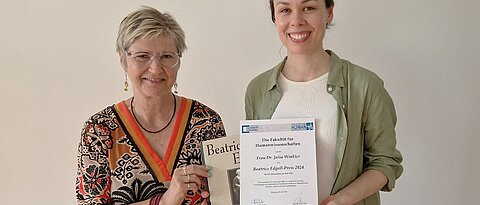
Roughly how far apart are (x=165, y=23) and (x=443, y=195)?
3.53 feet

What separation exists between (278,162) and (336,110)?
0.57ft

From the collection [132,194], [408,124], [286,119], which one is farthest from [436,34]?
[132,194]

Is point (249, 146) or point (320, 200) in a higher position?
point (249, 146)

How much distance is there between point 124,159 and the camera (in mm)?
1398

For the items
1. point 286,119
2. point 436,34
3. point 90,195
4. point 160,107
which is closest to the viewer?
point 286,119

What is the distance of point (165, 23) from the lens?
1.40 meters

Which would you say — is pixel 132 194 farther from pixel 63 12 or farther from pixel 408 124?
pixel 408 124

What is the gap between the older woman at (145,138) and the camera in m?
1.37

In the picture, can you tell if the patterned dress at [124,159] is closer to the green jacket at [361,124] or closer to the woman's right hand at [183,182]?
the woman's right hand at [183,182]

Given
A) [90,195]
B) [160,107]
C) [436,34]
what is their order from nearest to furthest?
[90,195]
[160,107]
[436,34]

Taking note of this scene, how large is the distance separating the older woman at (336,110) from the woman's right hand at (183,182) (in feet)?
0.72

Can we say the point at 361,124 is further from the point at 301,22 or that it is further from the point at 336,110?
the point at 301,22
